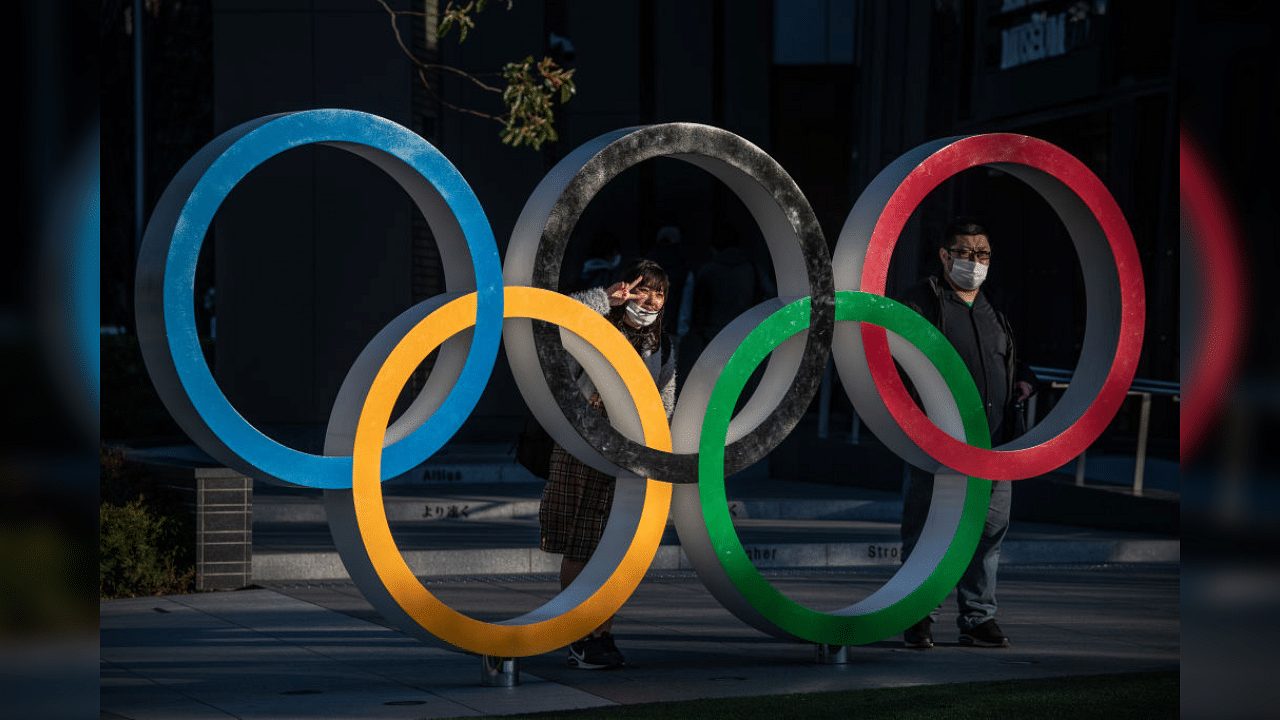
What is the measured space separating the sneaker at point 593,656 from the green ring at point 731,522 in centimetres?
71

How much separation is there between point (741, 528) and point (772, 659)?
199 inches

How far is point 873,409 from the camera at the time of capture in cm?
714

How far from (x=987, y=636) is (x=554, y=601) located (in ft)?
7.77

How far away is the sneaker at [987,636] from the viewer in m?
7.57

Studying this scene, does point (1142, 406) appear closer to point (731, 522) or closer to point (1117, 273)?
point (1117, 273)

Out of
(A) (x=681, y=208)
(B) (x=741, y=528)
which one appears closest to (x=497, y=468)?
(B) (x=741, y=528)

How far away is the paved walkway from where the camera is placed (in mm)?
6184

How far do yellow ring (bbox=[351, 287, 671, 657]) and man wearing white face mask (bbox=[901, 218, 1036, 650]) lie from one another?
157 cm

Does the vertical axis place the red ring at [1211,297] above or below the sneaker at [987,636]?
above

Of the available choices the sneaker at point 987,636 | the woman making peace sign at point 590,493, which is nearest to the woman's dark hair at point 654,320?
the woman making peace sign at point 590,493

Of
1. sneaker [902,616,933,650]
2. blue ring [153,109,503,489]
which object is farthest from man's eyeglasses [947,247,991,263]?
blue ring [153,109,503,489]

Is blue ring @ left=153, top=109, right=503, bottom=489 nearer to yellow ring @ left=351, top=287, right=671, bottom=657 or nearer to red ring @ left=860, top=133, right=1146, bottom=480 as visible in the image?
yellow ring @ left=351, top=287, right=671, bottom=657

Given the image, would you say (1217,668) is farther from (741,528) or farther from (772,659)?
(741,528)

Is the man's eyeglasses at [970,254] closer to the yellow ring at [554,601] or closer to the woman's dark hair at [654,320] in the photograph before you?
the woman's dark hair at [654,320]
